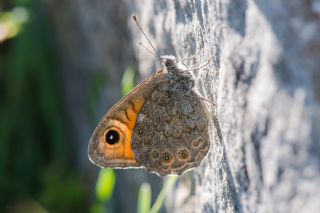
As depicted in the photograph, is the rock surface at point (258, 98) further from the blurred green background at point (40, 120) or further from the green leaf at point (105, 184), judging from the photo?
the blurred green background at point (40, 120)

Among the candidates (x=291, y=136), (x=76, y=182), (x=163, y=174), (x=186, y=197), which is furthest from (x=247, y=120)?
(x=76, y=182)

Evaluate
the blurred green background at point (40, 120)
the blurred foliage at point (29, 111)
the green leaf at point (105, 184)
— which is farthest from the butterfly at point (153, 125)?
the blurred foliage at point (29, 111)

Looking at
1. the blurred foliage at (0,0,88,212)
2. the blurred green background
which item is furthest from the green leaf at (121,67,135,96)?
the blurred foliage at (0,0,88,212)

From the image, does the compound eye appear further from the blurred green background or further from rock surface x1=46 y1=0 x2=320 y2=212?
the blurred green background

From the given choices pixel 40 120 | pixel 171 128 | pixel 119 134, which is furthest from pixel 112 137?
pixel 40 120

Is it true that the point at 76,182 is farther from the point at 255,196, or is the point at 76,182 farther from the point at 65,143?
the point at 255,196

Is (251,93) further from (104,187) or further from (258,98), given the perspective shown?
(104,187)

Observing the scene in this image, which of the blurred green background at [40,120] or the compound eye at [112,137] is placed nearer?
the compound eye at [112,137]
